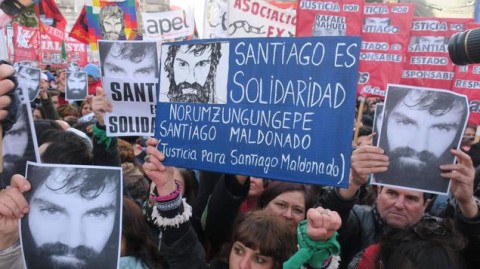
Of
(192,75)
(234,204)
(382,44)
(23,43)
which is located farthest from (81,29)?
(234,204)

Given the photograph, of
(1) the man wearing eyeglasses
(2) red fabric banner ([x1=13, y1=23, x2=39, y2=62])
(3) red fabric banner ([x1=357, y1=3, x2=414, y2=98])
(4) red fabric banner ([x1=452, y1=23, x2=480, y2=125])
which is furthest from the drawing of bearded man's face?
(2) red fabric banner ([x1=13, y1=23, x2=39, y2=62])

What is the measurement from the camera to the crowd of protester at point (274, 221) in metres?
1.74

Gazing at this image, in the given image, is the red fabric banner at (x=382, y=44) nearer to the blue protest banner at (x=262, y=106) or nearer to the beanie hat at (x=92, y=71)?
the blue protest banner at (x=262, y=106)

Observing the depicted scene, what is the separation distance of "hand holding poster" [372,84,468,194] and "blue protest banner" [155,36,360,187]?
41 cm

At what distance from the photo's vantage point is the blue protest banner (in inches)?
73.3

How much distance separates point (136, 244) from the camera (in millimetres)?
2135

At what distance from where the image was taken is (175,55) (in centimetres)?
225

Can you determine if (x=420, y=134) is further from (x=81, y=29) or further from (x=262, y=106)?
(x=81, y=29)

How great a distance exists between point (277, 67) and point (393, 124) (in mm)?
601

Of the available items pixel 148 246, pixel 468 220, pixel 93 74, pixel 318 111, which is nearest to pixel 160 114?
pixel 148 246

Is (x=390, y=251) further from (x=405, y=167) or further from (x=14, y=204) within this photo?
(x=14, y=204)

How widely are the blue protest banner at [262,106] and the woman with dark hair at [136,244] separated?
0.30 metres

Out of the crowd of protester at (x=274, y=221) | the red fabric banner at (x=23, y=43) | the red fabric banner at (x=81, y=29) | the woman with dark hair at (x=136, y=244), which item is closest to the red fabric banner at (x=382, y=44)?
the crowd of protester at (x=274, y=221)

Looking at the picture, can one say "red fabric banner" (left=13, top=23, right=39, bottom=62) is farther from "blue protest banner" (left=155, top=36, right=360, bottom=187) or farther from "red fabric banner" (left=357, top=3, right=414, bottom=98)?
"blue protest banner" (left=155, top=36, right=360, bottom=187)
